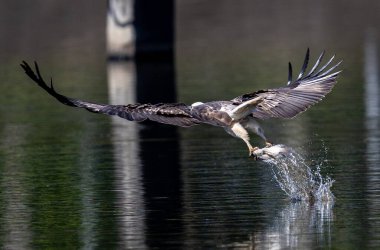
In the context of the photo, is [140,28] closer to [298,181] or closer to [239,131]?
[298,181]

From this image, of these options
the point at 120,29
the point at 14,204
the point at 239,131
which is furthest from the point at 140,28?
the point at 239,131

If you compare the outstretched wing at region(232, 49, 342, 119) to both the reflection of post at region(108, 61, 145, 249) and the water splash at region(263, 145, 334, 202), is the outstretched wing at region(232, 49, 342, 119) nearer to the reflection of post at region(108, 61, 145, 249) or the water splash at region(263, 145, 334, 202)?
the water splash at region(263, 145, 334, 202)

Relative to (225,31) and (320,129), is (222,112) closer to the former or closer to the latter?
(320,129)

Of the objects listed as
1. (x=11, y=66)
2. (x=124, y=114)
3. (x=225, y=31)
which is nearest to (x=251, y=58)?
(x=11, y=66)

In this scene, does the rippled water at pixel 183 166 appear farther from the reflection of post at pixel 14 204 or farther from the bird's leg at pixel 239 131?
the bird's leg at pixel 239 131

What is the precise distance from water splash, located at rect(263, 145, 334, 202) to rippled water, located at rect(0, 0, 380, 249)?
0.11 feet

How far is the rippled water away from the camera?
13969 millimetres

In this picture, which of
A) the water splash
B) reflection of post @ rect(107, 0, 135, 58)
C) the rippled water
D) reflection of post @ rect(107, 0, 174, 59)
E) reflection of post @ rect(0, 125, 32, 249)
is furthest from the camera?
reflection of post @ rect(107, 0, 174, 59)

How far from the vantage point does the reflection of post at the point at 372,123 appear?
1552 centimetres

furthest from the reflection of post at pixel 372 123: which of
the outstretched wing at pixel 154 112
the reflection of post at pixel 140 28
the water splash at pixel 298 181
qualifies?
the reflection of post at pixel 140 28

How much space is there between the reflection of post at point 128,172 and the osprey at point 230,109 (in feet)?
3.23

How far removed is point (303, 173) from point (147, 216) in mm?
2458

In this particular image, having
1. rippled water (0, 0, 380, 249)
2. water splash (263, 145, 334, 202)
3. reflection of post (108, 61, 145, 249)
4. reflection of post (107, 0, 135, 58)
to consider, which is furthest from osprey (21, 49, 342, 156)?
reflection of post (107, 0, 135, 58)

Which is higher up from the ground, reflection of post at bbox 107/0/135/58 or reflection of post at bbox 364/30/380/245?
reflection of post at bbox 107/0/135/58
